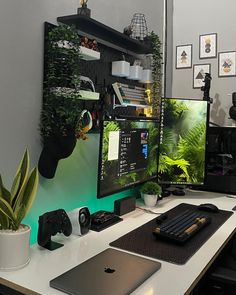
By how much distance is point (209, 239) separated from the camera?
1.58 metres

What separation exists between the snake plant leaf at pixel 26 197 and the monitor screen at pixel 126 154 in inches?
18.9

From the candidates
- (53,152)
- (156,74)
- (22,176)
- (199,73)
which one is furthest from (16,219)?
(199,73)

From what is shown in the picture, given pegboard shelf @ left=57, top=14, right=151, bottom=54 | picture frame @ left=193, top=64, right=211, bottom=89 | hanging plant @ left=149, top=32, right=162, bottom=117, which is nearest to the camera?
pegboard shelf @ left=57, top=14, right=151, bottom=54

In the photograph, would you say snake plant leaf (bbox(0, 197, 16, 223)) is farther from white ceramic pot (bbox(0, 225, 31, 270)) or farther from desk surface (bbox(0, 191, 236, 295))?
desk surface (bbox(0, 191, 236, 295))

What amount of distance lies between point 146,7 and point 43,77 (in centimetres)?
134

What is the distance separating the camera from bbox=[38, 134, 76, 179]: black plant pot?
1.48 m

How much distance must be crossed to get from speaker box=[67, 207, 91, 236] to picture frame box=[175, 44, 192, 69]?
1880 millimetres

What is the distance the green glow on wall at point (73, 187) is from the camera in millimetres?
1571

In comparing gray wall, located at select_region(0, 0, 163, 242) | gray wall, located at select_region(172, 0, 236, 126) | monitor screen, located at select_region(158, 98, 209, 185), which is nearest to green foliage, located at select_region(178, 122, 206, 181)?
monitor screen, located at select_region(158, 98, 209, 185)

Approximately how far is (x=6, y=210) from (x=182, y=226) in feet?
2.88

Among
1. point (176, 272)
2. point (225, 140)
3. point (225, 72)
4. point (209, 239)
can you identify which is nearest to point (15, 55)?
point (176, 272)

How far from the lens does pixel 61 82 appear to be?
1.52m

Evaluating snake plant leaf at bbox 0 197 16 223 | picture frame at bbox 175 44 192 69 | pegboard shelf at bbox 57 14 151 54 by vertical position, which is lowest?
snake plant leaf at bbox 0 197 16 223

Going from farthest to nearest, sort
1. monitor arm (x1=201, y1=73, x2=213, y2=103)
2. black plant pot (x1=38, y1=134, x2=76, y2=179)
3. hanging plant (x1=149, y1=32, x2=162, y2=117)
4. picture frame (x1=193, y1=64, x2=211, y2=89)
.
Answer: picture frame (x1=193, y1=64, x2=211, y2=89), monitor arm (x1=201, y1=73, x2=213, y2=103), hanging plant (x1=149, y1=32, x2=162, y2=117), black plant pot (x1=38, y1=134, x2=76, y2=179)
